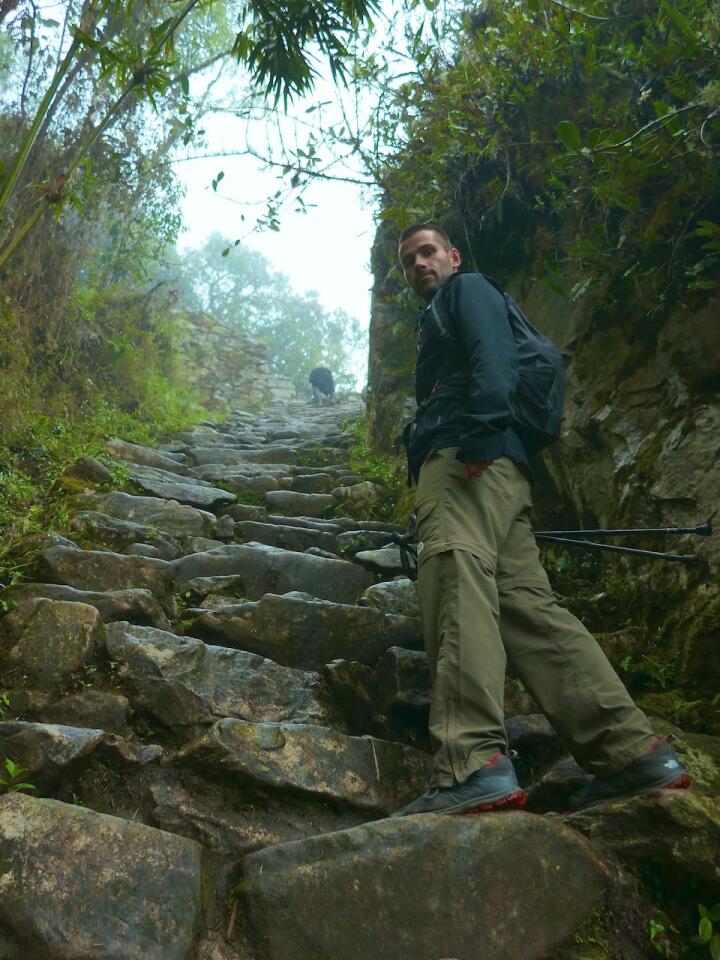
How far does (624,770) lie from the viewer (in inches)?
96.0

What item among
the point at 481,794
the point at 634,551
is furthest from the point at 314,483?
the point at 481,794

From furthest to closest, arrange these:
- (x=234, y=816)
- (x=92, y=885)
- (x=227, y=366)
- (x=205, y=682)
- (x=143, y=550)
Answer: (x=227, y=366) → (x=143, y=550) → (x=205, y=682) → (x=234, y=816) → (x=92, y=885)

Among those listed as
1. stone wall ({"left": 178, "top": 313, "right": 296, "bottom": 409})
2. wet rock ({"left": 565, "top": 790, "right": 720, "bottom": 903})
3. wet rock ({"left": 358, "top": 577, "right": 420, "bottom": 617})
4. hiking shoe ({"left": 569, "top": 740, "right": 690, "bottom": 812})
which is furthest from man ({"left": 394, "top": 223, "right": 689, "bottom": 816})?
stone wall ({"left": 178, "top": 313, "right": 296, "bottom": 409})

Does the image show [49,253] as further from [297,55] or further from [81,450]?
[297,55]

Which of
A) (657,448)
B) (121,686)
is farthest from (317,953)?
(657,448)

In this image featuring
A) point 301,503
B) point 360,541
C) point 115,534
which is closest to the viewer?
point 115,534

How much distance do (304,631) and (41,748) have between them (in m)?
1.40

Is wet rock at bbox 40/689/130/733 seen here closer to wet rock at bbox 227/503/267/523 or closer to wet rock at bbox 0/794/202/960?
wet rock at bbox 0/794/202/960

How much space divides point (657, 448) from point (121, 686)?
8.07 feet

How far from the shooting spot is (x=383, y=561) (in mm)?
4609

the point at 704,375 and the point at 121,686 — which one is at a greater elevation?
the point at 704,375

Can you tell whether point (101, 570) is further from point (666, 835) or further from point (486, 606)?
point (666, 835)

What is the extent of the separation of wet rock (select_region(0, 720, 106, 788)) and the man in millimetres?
1045

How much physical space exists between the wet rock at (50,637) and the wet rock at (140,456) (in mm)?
3902
